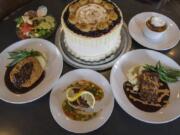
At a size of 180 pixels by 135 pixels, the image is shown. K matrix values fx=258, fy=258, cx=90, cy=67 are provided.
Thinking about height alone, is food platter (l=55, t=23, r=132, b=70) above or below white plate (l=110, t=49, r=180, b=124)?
above

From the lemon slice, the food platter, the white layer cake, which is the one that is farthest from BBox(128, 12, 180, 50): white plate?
the lemon slice

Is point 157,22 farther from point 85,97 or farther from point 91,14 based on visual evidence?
point 85,97

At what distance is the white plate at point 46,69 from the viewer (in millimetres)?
1429

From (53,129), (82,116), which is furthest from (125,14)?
(53,129)

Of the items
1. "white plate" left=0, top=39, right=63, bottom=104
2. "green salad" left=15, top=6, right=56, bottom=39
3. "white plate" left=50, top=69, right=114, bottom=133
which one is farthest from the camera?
"green salad" left=15, top=6, right=56, bottom=39

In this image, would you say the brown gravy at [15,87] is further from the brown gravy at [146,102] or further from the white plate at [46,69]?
the brown gravy at [146,102]

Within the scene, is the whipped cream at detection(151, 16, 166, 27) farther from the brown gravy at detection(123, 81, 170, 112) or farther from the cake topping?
the brown gravy at detection(123, 81, 170, 112)

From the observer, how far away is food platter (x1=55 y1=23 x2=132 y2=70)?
5.17 feet

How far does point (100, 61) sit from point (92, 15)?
0.94 ft

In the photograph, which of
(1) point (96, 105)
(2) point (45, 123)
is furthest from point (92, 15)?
(2) point (45, 123)

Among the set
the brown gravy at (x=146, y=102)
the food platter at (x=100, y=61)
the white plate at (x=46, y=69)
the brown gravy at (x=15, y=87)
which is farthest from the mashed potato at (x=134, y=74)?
the brown gravy at (x=15, y=87)

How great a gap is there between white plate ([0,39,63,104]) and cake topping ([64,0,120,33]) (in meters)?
0.24

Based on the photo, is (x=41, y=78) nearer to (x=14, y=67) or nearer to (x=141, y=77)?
(x=14, y=67)

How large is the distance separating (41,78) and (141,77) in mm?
585
